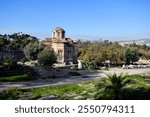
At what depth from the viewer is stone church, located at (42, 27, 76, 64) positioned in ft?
240

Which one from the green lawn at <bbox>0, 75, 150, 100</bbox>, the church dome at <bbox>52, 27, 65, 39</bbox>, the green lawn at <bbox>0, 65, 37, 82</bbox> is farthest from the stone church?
the green lawn at <bbox>0, 75, 150, 100</bbox>

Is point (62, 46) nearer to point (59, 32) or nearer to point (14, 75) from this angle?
point (59, 32)

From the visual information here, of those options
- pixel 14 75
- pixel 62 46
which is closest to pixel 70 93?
pixel 14 75

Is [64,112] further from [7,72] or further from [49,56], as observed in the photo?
[49,56]

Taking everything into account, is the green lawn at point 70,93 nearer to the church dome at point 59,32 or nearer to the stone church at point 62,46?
the stone church at point 62,46

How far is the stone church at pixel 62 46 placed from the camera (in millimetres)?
73125

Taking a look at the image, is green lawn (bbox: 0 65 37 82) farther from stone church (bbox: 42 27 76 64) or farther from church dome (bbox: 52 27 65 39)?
church dome (bbox: 52 27 65 39)

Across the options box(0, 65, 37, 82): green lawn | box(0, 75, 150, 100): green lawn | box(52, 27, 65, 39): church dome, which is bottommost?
box(0, 65, 37, 82): green lawn

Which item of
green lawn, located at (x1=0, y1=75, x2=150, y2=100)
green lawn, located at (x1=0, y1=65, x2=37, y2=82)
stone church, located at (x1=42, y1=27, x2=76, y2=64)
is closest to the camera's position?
green lawn, located at (x1=0, y1=75, x2=150, y2=100)

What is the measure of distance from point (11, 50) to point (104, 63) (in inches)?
1002

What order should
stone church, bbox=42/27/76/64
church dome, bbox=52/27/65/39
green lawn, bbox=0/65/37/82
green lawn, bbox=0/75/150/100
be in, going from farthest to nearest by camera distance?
church dome, bbox=52/27/65/39, stone church, bbox=42/27/76/64, green lawn, bbox=0/65/37/82, green lawn, bbox=0/75/150/100

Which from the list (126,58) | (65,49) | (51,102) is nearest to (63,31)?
(65,49)

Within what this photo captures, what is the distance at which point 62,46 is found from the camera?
7312 centimetres

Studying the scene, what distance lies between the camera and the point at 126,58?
68688mm
